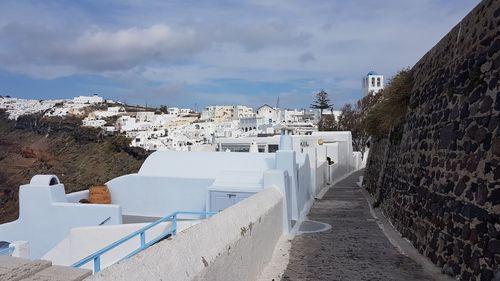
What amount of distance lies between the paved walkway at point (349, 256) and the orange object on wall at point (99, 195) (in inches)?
262

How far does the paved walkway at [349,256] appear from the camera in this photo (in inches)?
270

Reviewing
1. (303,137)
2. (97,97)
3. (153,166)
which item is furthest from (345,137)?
(97,97)

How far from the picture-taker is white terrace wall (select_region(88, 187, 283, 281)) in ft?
10.8

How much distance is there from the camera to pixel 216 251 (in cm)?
460

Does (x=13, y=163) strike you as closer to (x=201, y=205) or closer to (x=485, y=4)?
(x=201, y=205)

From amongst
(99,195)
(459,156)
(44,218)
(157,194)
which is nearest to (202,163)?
(157,194)

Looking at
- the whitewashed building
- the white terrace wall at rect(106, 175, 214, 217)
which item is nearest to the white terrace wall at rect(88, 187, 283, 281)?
the white terrace wall at rect(106, 175, 214, 217)

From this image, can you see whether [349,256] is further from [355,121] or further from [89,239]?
[355,121]

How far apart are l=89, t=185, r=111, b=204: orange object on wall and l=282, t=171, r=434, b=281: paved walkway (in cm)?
666

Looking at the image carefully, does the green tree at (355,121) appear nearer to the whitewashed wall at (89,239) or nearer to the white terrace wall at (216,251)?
the whitewashed wall at (89,239)

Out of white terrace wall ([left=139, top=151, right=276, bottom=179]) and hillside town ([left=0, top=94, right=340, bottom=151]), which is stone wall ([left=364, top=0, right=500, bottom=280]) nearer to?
white terrace wall ([left=139, top=151, right=276, bottom=179])

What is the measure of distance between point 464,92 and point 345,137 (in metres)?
30.7

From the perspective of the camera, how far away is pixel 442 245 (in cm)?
682

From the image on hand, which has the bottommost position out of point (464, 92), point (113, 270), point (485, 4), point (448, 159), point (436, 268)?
point (436, 268)
